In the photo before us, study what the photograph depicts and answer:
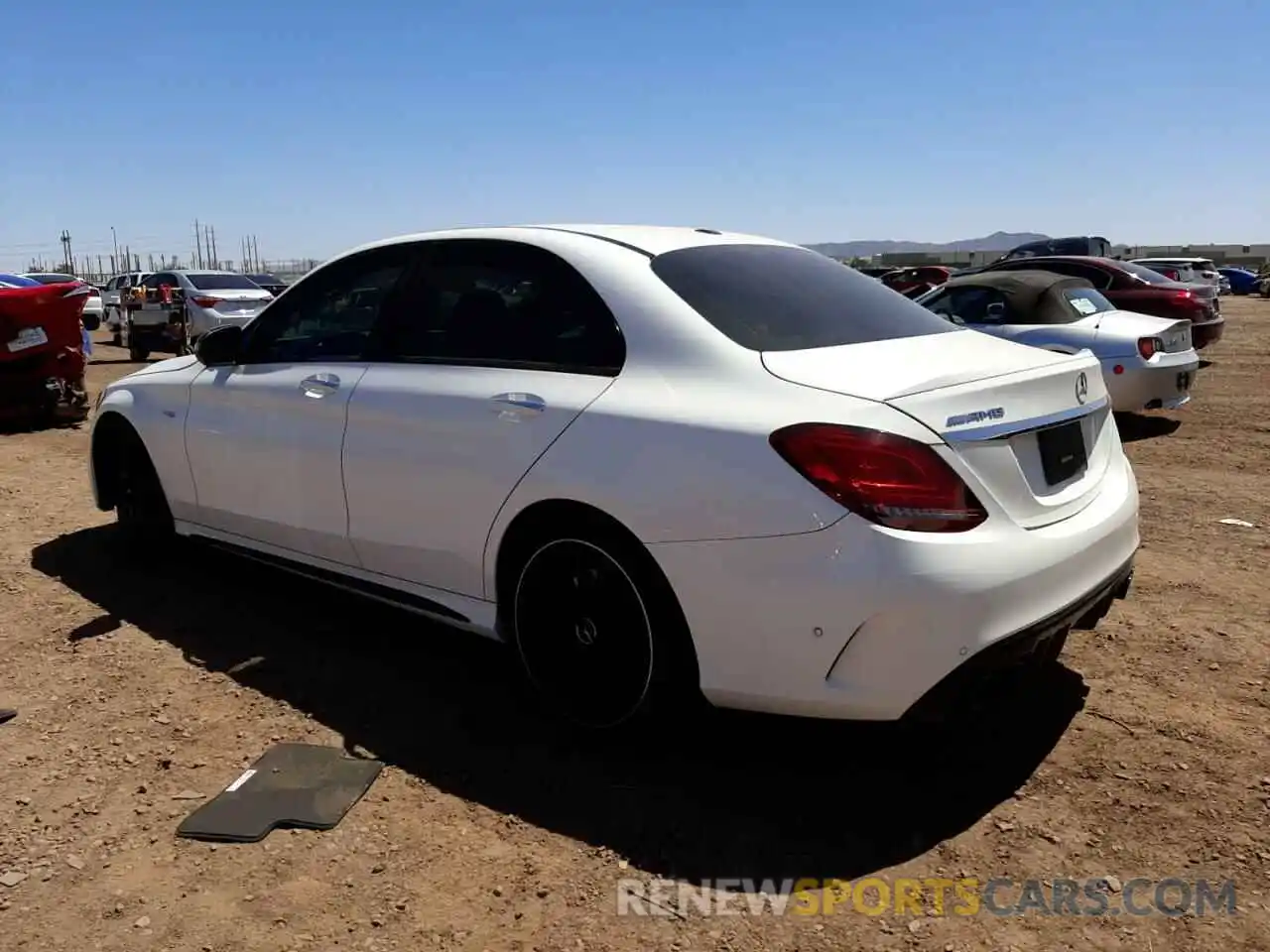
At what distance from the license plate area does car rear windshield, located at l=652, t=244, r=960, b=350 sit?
0.61m

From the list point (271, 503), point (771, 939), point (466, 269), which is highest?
point (466, 269)

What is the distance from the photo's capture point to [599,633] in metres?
3.30

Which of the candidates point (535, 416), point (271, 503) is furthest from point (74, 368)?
point (535, 416)

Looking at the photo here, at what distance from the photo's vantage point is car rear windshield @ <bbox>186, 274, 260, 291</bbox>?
59.0 feet

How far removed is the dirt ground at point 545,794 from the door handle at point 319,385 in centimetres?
105

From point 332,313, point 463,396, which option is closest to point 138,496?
point 332,313

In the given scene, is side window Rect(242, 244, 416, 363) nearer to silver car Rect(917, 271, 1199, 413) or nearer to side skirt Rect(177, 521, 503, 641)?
side skirt Rect(177, 521, 503, 641)

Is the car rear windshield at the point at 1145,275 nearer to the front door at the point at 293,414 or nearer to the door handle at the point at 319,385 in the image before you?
the front door at the point at 293,414

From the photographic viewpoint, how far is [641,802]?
3088 mm

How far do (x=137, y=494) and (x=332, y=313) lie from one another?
5.97 feet

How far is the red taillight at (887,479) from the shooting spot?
2.69 meters

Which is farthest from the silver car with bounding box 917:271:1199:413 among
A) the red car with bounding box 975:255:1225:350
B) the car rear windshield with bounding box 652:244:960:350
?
the car rear windshield with bounding box 652:244:960:350

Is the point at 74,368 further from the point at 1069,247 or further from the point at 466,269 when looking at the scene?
the point at 1069,247

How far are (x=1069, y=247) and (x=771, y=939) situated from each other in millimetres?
33847
